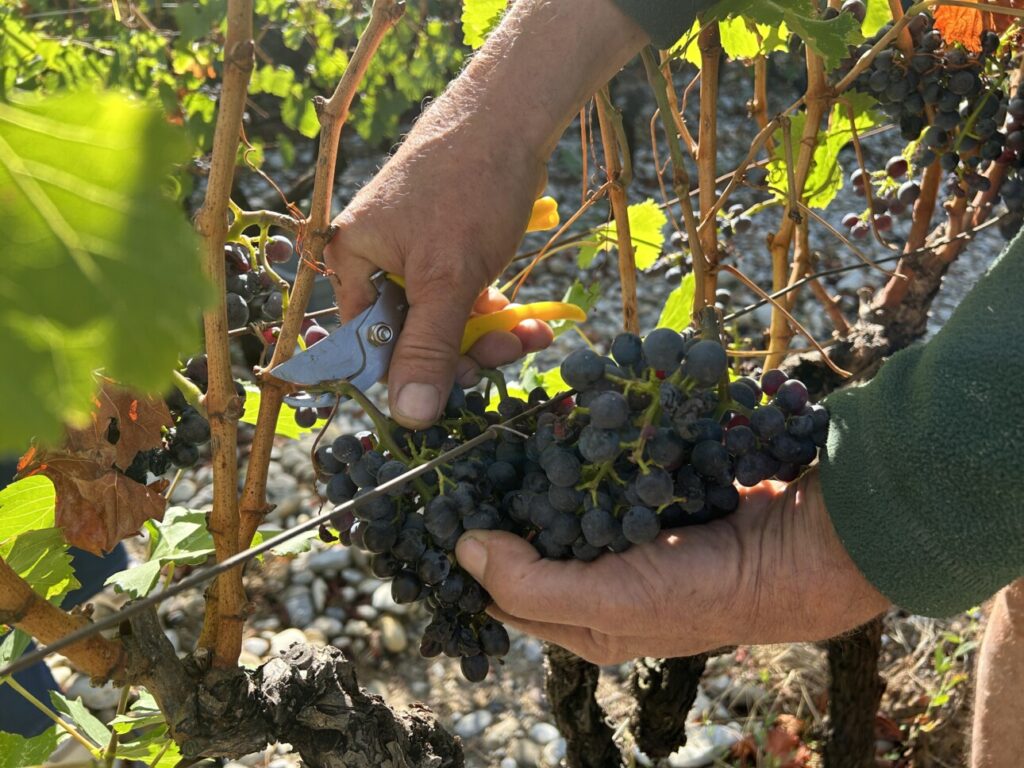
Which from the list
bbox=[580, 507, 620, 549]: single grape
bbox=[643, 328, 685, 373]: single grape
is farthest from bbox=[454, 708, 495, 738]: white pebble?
bbox=[643, 328, 685, 373]: single grape

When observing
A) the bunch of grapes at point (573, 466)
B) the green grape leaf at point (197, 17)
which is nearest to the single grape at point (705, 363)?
the bunch of grapes at point (573, 466)

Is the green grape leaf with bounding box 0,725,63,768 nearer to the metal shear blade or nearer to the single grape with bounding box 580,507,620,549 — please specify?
the metal shear blade

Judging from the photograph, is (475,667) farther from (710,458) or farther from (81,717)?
(81,717)

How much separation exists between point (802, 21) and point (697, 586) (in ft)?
2.15

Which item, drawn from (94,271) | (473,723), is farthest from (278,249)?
(473,723)

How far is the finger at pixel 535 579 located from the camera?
3.19 ft

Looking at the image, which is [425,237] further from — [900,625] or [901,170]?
[900,625]

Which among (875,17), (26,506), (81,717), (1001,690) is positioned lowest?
(1001,690)

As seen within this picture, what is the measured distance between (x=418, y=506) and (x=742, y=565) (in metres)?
0.35

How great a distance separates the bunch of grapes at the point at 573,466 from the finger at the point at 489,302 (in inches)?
9.3

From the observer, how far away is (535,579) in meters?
0.97

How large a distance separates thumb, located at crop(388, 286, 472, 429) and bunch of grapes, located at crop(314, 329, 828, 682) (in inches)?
1.2

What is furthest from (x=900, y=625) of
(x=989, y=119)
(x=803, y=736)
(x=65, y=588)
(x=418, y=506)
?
(x=65, y=588)

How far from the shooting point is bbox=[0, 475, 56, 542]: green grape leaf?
1151mm
